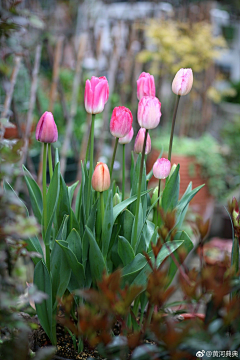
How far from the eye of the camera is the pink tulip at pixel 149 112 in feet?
2.35

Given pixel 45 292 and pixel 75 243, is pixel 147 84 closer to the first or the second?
pixel 75 243

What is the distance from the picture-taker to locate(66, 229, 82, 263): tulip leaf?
0.83 m

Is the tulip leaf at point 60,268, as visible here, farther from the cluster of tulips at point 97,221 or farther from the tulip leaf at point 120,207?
the tulip leaf at point 120,207

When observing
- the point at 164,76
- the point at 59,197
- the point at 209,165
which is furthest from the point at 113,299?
the point at 164,76

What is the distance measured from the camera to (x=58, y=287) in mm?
861

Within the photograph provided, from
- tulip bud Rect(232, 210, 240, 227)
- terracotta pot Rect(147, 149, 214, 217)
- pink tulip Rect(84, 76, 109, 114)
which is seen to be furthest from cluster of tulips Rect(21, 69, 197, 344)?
terracotta pot Rect(147, 149, 214, 217)

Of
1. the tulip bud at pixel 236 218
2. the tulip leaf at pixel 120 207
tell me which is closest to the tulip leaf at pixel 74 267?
the tulip leaf at pixel 120 207

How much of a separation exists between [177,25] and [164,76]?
0.47 meters

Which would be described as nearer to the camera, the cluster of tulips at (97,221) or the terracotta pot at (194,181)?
the cluster of tulips at (97,221)

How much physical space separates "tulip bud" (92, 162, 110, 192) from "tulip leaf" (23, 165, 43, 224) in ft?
0.60

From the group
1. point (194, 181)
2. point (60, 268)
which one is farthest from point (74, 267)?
point (194, 181)

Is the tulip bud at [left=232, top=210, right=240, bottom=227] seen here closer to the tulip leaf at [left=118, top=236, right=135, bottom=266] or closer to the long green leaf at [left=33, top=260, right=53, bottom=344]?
the tulip leaf at [left=118, top=236, right=135, bottom=266]

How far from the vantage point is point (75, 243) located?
2.77ft

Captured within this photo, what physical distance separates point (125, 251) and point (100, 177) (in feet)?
0.55
